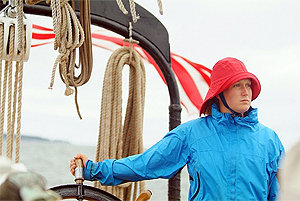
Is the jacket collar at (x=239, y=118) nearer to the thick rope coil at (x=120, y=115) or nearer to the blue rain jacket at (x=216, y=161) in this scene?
the blue rain jacket at (x=216, y=161)

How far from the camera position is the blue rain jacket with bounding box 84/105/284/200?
6.42 feet

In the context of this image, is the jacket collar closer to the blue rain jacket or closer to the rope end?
the blue rain jacket

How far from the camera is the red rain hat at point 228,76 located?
2.08m

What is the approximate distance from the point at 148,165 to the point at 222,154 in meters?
0.32

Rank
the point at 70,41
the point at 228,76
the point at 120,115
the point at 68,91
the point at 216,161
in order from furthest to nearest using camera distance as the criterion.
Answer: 1. the point at 120,115
2. the point at 68,91
3. the point at 70,41
4. the point at 228,76
5. the point at 216,161

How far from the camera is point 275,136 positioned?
212 cm

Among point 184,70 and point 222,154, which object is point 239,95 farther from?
point 184,70

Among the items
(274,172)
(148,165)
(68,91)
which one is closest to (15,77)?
(68,91)

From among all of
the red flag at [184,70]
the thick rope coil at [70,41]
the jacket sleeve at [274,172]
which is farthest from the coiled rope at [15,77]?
the red flag at [184,70]

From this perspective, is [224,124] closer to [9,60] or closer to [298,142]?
[9,60]

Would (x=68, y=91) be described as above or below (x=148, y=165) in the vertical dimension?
above

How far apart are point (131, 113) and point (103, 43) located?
3.84 feet

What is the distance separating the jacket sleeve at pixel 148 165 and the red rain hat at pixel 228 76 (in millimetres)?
263

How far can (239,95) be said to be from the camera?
2.08 meters
